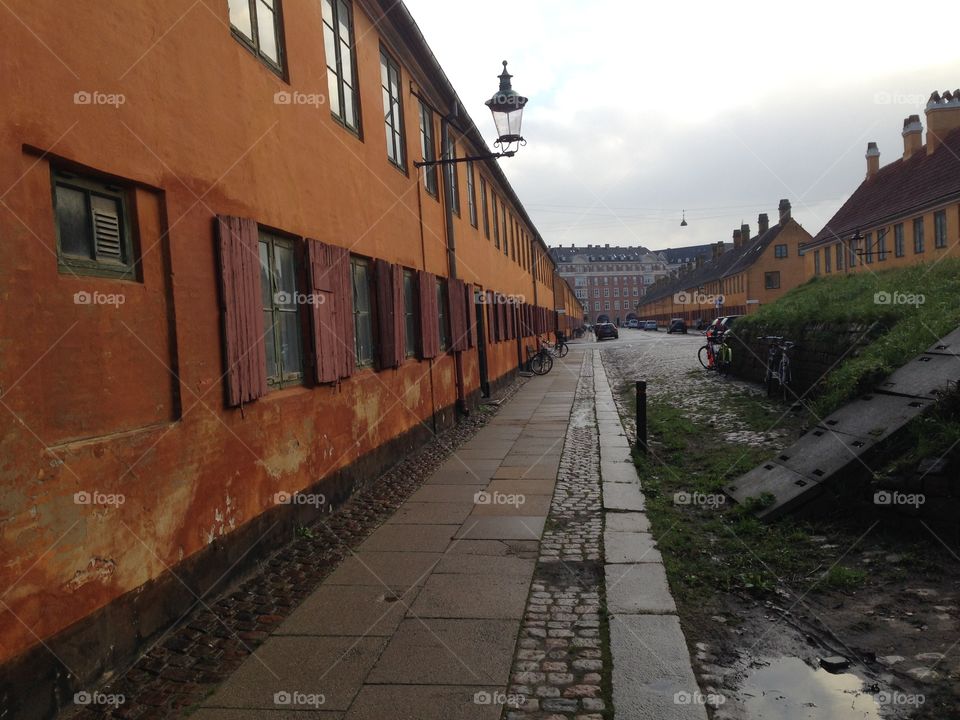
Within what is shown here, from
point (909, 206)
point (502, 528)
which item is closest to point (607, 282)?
point (909, 206)

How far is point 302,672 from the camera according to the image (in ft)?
11.0

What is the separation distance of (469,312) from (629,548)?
8825 mm

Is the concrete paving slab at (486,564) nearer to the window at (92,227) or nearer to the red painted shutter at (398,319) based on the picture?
the window at (92,227)

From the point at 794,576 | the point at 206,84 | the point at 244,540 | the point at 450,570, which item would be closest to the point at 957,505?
the point at 794,576

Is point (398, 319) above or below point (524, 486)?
above

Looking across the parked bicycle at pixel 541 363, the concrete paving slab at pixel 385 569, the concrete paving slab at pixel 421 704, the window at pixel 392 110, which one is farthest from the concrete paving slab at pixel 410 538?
the parked bicycle at pixel 541 363

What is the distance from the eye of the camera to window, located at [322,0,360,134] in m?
7.12

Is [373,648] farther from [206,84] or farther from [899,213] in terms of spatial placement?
[899,213]

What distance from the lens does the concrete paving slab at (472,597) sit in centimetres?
404

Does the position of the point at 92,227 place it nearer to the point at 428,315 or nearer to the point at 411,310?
the point at 411,310

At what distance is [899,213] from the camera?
31.8 meters

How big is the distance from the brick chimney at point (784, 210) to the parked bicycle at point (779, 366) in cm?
5140

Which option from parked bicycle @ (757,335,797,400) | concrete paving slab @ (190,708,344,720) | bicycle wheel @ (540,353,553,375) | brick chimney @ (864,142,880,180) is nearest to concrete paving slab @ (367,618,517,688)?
concrete paving slab @ (190,708,344,720)

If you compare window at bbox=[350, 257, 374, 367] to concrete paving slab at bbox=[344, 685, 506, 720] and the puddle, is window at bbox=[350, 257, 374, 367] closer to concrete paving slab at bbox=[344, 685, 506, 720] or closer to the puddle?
concrete paving slab at bbox=[344, 685, 506, 720]
